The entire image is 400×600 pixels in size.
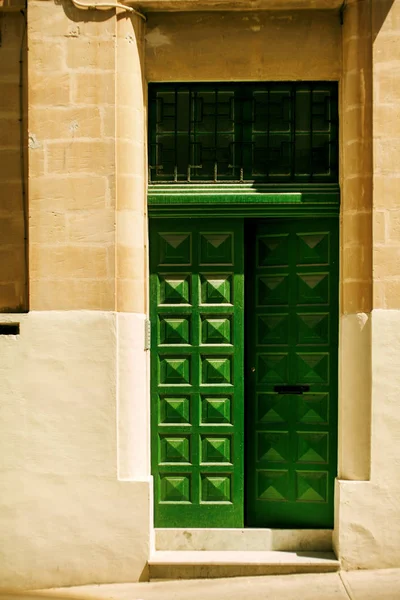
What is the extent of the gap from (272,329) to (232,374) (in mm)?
503

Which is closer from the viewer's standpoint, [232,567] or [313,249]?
[232,567]

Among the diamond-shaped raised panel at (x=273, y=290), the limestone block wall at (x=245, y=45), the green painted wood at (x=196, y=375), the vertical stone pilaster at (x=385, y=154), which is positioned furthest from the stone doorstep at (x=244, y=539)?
the limestone block wall at (x=245, y=45)

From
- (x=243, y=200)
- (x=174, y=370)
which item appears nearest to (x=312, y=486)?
(x=174, y=370)

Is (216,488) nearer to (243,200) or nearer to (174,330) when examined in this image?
(174,330)

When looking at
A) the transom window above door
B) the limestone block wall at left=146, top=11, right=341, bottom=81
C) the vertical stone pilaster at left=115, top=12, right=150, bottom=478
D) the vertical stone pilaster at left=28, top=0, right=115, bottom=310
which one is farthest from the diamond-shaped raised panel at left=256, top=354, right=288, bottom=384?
the limestone block wall at left=146, top=11, right=341, bottom=81

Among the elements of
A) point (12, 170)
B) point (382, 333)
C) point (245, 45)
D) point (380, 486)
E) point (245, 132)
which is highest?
point (245, 45)

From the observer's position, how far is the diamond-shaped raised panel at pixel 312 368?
580 cm

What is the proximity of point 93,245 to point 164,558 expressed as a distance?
100 inches

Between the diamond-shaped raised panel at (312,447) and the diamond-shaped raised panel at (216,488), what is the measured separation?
64 cm

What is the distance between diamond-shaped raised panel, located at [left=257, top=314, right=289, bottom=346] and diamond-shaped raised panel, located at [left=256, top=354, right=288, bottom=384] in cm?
12

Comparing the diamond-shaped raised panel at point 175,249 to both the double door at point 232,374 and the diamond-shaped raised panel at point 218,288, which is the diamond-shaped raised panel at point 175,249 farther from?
the diamond-shaped raised panel at point 218,288

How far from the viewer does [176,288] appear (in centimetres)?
584

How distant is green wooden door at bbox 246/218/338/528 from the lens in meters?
5.80

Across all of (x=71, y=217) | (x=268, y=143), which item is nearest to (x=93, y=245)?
(x=71, y=217)
